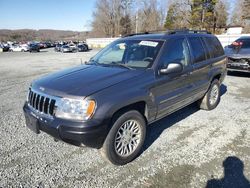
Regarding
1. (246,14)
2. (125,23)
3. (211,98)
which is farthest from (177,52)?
(125,23)

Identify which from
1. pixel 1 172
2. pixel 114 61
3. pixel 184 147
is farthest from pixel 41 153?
pixel 184 147

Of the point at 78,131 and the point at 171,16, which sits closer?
the point at 78,131

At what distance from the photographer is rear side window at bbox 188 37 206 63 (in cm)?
457

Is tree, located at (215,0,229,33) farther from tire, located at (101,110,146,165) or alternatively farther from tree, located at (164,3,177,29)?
tire, located at (101,110,146,165)

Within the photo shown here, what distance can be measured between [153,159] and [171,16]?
50.7m

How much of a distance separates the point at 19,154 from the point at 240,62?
8.66 m

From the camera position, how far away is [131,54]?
413cm

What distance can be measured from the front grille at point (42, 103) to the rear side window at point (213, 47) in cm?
380

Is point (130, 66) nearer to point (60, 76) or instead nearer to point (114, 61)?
point (114, 61)

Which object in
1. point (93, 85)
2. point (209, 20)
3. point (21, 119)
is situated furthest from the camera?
point (209, 20)

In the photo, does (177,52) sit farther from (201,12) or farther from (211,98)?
(201,12)

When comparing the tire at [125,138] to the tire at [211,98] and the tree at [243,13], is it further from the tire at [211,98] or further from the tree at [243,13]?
the tree at [243,13]

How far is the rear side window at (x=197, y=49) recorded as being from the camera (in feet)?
15.0

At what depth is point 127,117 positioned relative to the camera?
3.19m
